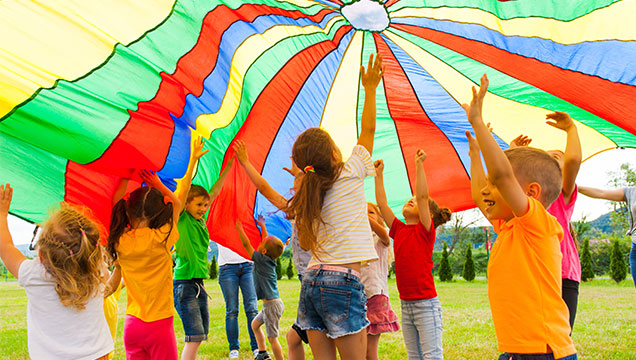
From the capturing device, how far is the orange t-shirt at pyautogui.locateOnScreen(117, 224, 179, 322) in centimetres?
257

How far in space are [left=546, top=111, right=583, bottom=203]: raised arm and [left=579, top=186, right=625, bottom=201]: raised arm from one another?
96 centimetres

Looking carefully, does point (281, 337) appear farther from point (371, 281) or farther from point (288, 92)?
point (288, 92)

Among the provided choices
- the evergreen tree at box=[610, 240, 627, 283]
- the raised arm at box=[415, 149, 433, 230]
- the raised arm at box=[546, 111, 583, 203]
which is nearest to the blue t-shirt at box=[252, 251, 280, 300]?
the raised arm at box=[415, 149, 433, 230]

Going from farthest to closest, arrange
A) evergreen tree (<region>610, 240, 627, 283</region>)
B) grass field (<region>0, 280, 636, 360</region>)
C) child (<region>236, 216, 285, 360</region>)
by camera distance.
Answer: evergreen tree (<region>610, 240, 627, 283</region>) → grass field (<region>0, 280, 636, 360</region>) → child (<region>236, 216, 285, 360</region>)

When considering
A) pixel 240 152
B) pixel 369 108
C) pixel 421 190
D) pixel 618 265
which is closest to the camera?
pixel 369 108

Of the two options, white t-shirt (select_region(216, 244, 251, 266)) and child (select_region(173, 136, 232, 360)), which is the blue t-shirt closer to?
white t-shirt (select_region(216, 244, 251, 266))

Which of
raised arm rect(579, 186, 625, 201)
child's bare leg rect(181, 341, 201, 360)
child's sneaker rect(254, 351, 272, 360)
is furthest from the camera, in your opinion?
child's sneaker rect(254, 351, 272, 360)

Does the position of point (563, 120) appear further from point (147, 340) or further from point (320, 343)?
point (147, 340)

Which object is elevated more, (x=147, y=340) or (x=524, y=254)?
(x=524, y=254)

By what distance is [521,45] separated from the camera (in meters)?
3.02

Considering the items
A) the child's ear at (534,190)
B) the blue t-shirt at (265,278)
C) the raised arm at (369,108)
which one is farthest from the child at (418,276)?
the blue t-shirt at (265,278)

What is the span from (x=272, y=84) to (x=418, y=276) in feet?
5.29

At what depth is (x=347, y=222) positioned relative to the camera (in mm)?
2139

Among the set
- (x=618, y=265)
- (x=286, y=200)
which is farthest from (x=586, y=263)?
(x=286, y=200)
